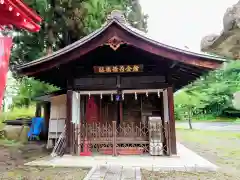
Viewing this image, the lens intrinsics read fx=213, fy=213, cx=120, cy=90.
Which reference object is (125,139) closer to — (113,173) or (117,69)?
(113,173)

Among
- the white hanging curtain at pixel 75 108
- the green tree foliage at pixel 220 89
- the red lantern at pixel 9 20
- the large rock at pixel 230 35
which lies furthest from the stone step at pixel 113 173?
the green tree foliage at pixel 220 89

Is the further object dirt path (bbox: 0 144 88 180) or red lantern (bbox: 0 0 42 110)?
dirt path (bbox: 0 144 88 180)

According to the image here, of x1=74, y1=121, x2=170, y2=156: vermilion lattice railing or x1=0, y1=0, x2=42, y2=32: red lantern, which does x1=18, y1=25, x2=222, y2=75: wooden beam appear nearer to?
x1=74, y1=121, x2=170, y2=156: vermilion lattice railing

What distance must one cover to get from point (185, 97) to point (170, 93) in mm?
14533

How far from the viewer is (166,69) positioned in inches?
312

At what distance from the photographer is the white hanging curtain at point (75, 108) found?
8234mm

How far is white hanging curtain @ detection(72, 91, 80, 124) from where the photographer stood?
27.0ft

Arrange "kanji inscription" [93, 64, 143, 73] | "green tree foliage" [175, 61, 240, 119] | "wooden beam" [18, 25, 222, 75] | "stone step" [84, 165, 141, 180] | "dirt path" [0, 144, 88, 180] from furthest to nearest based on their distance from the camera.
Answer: "green tree foliage" [175, 61, 240, 119] < "kanji inscription" [93, 64, 143, 73] < "wooden beam" [18, 25, 222, 75] < "dirt path" [0, 144, 88, 180] < "stone step" [84, 165, 141, 180]

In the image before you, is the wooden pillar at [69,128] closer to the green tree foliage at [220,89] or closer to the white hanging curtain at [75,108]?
the white hanging curtain at [75,108]

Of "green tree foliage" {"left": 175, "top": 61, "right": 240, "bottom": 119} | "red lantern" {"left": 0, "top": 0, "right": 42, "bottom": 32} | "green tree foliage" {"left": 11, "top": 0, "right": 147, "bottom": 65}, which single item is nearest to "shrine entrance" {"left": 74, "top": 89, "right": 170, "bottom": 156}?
"red lantern" {"left": 0, "top": 0, "right": 42, "bottom": 32}

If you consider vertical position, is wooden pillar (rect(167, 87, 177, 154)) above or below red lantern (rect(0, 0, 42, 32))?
below

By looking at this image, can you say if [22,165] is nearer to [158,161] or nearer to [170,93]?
[158,161]

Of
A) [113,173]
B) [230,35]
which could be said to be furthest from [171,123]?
[230,35]

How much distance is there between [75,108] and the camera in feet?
27.6
